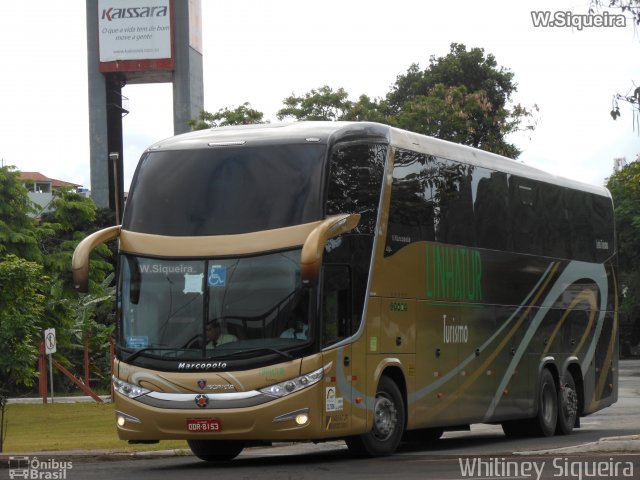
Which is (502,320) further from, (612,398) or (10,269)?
(10,269)

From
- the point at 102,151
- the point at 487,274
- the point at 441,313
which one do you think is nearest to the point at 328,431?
the point at 441,313

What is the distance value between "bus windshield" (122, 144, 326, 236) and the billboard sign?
72.1m

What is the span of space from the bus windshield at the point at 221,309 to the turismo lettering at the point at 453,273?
129 inches

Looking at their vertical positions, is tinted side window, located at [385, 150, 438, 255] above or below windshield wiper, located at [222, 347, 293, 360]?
above

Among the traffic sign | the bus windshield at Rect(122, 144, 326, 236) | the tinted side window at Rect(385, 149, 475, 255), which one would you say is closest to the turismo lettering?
the tinted side window at Rect(385, 149, 475, 255)

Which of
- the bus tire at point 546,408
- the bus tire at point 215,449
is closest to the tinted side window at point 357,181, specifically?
the bus tire at point 215,449

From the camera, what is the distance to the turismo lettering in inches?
761

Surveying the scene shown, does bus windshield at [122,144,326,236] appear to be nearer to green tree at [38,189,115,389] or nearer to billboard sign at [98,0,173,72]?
green tree at [38,189,115,389]

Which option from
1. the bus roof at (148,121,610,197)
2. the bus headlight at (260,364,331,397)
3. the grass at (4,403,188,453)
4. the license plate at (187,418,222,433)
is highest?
the bus roof at (148,121,610,197)

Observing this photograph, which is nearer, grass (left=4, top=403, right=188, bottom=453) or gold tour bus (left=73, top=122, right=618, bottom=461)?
gold tour bus (left=73, top=122, right=618, bottom=461)

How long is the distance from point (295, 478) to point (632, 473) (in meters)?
3.41

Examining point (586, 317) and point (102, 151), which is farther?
point (102, 151)

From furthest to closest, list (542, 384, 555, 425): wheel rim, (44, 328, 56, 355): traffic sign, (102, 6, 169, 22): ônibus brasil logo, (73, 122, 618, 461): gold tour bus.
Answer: (102, 6, 169, 22): ônibus brasil logo
(44, 328, 56, 355): traffic sign
(542, 384, 555, 425): wheel rim
(73, 122, 618, 461): gold tour bus

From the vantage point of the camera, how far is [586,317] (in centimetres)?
2544
